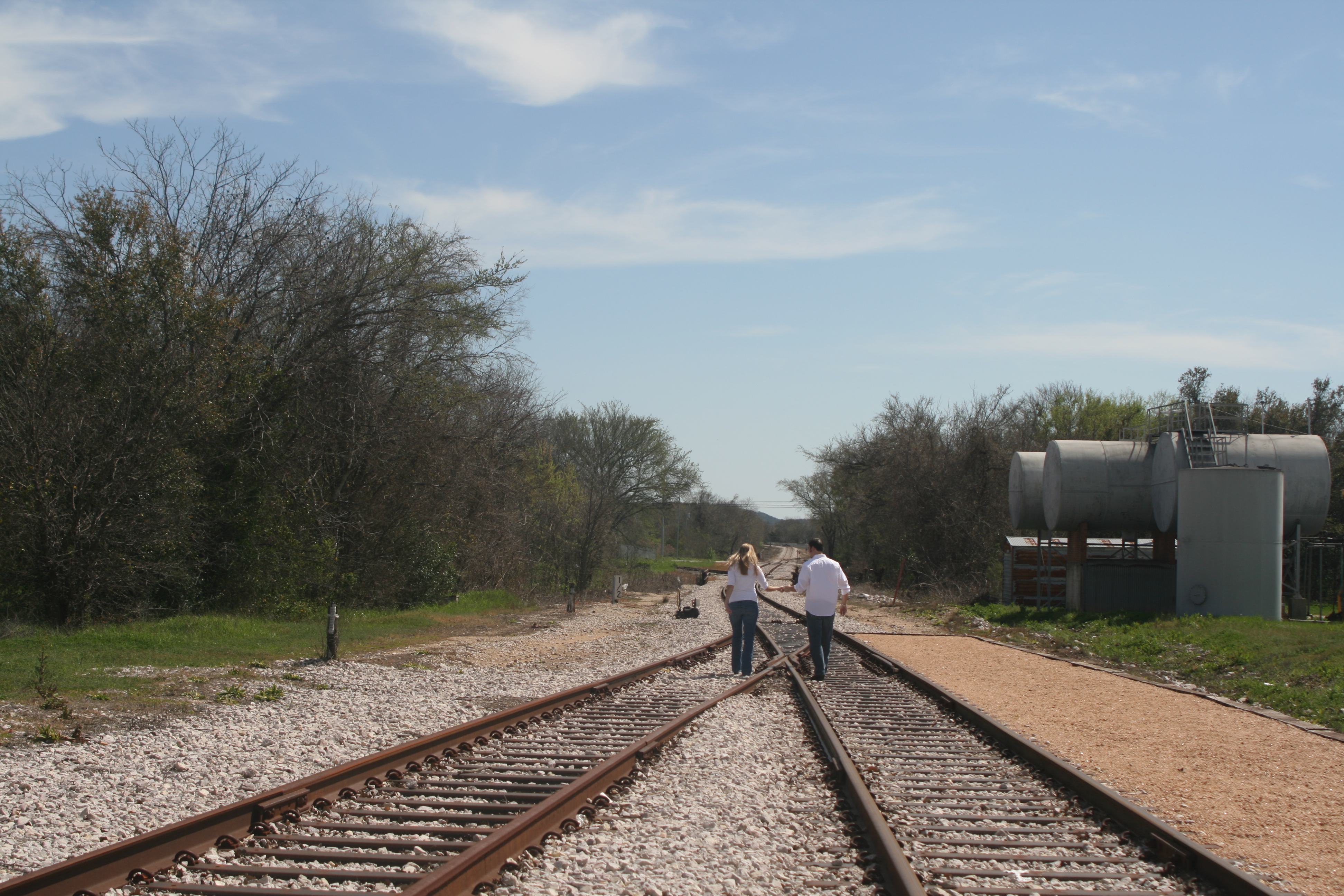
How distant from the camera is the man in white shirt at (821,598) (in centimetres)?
1253

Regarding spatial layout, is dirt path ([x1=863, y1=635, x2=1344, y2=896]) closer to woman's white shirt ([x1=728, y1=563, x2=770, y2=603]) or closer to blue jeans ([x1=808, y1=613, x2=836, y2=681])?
blue jeans ([x1=808, y1=613, x2=836, y2=681])

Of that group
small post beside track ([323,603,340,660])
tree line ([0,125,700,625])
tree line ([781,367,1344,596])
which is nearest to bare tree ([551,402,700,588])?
tree line ([781,367,1344,596])

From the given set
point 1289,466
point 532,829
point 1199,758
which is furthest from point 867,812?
point 1289,466

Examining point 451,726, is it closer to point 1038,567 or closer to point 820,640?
point 820,640

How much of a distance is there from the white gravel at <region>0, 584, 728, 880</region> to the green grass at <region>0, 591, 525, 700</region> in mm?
910

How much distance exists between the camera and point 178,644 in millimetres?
14539

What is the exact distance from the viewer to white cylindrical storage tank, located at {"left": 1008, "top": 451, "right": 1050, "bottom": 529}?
3147 cm

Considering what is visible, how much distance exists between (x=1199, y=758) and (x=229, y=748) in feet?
26.8

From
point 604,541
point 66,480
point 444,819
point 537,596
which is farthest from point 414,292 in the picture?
point 604,541

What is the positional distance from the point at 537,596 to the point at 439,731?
2972 centimetres

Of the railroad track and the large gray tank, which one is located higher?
the large gray tank

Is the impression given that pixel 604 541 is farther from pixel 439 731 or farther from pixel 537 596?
pixel 439 731

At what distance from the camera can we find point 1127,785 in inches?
287

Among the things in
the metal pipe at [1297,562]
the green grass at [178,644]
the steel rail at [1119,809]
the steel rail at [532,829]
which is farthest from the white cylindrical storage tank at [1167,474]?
the steel rail at [532,829]
